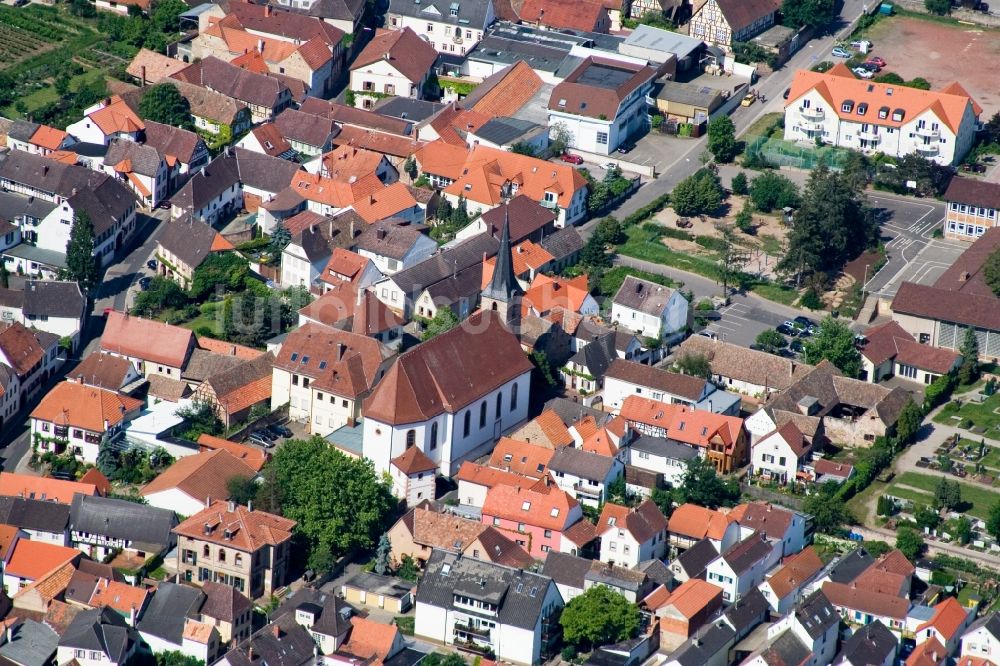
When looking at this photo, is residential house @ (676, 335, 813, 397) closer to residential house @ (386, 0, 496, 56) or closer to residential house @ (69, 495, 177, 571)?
residential house @ (69, 495, 177, 571)

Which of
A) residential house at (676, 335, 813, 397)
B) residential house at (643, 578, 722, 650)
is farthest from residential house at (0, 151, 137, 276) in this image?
residential house at (643, 578, 722, 650)

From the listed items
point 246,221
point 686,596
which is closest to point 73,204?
point 246,221

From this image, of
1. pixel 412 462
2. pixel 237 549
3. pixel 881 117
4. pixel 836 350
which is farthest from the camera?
pixel 881 117

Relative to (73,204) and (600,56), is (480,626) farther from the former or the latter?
(600,56)

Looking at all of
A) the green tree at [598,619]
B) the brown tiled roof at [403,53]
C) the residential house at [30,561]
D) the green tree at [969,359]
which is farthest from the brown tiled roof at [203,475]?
the brown tiled roof at [403,53]

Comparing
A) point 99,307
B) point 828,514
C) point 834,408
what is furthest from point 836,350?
point 99,307

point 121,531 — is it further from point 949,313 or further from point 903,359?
point 949,313
